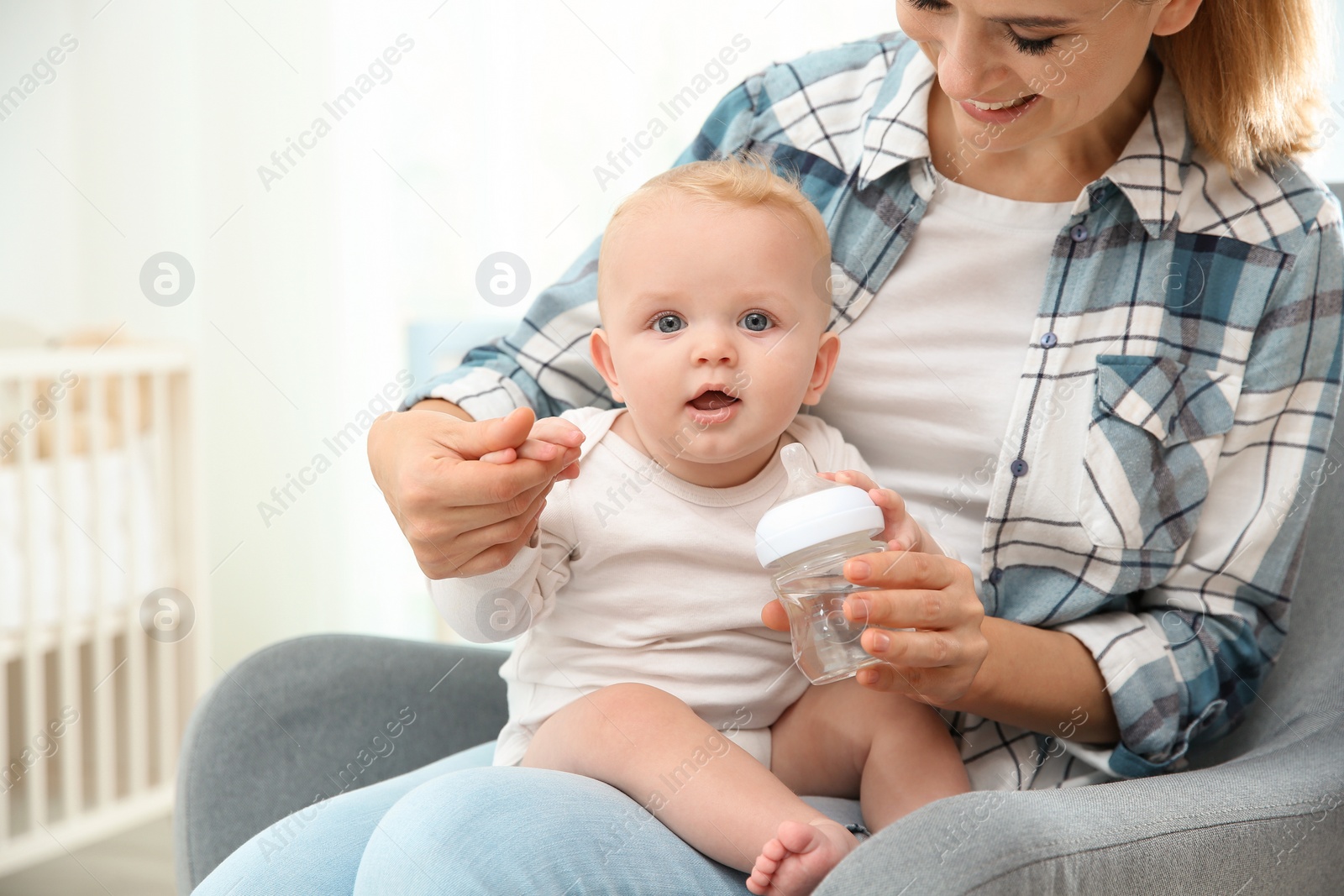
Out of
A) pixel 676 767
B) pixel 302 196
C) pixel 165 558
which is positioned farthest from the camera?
pixel 302 196

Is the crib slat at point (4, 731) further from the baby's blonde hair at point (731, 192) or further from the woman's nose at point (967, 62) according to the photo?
the woman's nose at point (967, 62)

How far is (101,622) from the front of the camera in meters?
2.20

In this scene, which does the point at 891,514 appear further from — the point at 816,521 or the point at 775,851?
the point at 775,851

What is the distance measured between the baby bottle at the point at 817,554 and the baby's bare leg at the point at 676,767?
94 millimetres

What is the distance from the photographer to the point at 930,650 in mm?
744

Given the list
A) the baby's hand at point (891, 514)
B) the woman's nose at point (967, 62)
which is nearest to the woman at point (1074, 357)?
the woman's nose at point (967, 62)

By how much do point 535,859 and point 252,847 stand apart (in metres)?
0.28

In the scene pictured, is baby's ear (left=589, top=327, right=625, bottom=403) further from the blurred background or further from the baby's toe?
the blurred background

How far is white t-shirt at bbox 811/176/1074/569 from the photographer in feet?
3.29

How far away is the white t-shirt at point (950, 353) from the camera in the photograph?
3.29 feet

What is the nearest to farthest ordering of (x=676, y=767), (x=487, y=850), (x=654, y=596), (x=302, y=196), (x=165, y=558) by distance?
1. (x=487, y=850)
2. (x=676, y=767)
3. (x=654, y=596)
4. (x=165, y=558)
5. (x=302, y=196)

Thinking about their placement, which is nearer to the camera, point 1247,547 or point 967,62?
point 967,62

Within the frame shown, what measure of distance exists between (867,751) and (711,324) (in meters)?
0.37

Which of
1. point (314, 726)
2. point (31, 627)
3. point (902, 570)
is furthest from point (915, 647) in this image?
point (31, 627)
